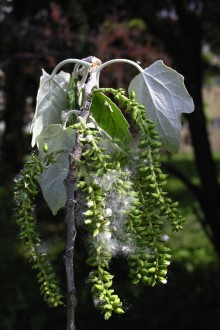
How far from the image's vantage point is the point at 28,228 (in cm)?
91

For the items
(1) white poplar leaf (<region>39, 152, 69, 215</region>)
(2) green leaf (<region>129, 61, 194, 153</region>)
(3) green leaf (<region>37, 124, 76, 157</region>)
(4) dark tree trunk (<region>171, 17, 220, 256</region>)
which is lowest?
(4) dark tree trunk (<region>171, 17, 220, 256</region>)

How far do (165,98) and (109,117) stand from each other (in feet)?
0.35

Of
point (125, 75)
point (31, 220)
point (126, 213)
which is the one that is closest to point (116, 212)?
point (126, 213)

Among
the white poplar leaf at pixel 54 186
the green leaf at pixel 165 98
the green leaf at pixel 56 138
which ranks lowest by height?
the white poplar leaf at pixel 54 186

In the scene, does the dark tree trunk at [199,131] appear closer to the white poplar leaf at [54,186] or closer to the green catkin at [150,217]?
the white poplar leaf at [54,186]

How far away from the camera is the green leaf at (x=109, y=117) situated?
3.35 feet

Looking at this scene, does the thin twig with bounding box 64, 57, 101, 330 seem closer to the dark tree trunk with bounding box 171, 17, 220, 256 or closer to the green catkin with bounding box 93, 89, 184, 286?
the green catkin with bounding box 93, 89, 184, 286

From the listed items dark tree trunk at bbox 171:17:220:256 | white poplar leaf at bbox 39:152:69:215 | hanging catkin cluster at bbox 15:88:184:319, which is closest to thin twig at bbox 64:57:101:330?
hanging catkin cluster at bbox 15:88:184:319

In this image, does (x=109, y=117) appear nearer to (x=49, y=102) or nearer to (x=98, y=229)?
(x=49, y=102)

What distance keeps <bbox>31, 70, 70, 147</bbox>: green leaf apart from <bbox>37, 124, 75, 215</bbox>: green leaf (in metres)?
0.06

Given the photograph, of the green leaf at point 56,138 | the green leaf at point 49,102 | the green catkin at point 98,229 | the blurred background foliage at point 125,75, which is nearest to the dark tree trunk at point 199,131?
the blurred background foliage at point 125,75

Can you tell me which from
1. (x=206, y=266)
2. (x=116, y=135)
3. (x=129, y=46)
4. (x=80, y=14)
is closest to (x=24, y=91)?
(x=80, y=14)

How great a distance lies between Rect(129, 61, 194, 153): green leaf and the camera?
3.22 ft

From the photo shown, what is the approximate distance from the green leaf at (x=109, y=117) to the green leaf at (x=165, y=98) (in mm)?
48
